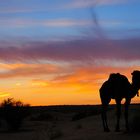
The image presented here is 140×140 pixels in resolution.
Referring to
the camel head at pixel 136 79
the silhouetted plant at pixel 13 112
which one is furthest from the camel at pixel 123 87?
the silhouetted plant at pixel 13 112

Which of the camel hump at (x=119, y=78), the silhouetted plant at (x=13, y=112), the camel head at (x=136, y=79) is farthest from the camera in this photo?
the silhouetted plant at (x=13, y=112)

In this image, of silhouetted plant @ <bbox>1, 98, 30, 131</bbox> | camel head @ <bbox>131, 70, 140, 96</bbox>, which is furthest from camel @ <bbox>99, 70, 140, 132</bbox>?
silhouetted plant @ <bbox>1, 98, 30, 131</bbox>

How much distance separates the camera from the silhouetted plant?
42625mm

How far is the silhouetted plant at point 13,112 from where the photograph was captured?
42625mm

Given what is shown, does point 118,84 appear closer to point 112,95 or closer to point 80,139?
point 112,95

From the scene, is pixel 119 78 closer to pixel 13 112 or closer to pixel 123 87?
pixel 123 87

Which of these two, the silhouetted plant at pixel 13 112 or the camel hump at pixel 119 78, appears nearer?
the camel hump at pixel 119 78

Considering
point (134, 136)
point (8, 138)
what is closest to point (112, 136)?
point (134, 136)

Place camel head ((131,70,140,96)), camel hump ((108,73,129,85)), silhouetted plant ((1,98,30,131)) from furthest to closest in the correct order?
silhouetted plant ((1,98,30,131))
camel hump ((108,73,129,85))
camel head ((131,70,140,96))

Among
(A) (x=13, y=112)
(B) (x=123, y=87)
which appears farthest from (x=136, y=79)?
(A) (x=13, y=112)

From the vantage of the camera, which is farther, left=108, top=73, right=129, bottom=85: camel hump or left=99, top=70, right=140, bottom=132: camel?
left=108, top=73, right=129, bottom=85: camel hump

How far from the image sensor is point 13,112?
1718 inches

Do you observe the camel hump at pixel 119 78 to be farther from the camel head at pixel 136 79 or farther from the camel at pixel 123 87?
the camel head at pixel 136 79

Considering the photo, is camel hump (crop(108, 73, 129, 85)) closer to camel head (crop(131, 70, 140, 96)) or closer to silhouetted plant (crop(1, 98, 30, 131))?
camel head (crop(131, 70, 140, 96))
